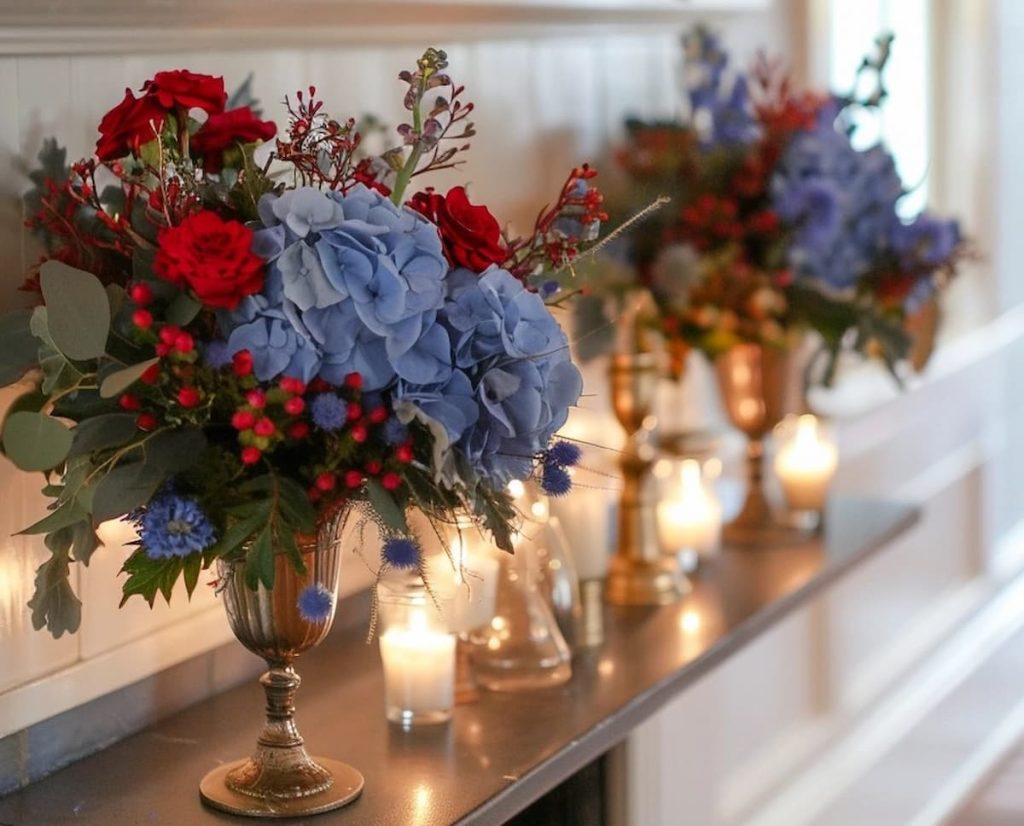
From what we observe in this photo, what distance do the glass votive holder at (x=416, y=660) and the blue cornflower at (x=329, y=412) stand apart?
435 millimetres

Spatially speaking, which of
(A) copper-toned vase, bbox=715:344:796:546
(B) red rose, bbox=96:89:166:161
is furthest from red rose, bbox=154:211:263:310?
(A) copper-toned vase, bbox=715:344:796:546

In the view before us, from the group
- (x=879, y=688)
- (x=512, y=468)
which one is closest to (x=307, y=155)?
(x=512, y=468)

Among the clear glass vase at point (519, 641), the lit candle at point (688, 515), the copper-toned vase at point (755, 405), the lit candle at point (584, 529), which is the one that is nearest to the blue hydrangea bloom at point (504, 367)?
the clear glass vase at point (519, 641)

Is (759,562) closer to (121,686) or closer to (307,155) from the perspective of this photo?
(121,686)

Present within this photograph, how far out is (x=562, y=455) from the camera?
120cm

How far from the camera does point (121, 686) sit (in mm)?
1488

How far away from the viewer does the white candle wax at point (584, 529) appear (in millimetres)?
1866

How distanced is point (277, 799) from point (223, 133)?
1.69 ft

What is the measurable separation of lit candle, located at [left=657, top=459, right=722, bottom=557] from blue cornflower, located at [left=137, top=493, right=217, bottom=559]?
1038mm

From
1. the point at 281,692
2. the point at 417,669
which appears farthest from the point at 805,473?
the point at 281,692

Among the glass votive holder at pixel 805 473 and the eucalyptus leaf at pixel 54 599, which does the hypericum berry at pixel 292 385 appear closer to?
the eucalyptus leaf at pixel 54 599

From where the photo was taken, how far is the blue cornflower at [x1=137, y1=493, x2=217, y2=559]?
1.09 metres

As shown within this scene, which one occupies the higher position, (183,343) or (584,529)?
(183,343)

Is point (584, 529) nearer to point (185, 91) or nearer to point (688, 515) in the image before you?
point (688, 515)
